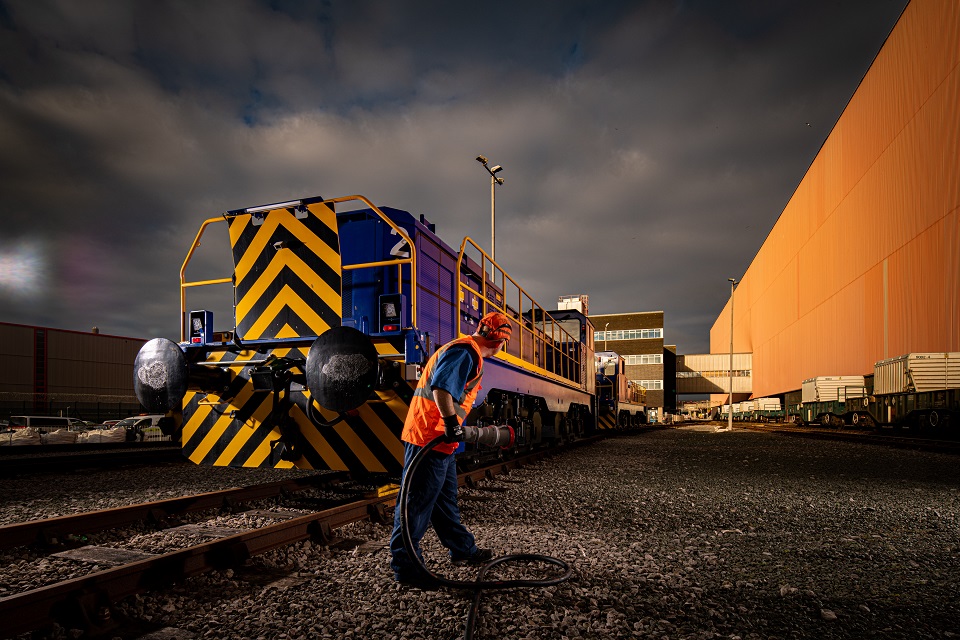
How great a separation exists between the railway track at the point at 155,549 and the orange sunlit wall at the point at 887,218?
23843mm

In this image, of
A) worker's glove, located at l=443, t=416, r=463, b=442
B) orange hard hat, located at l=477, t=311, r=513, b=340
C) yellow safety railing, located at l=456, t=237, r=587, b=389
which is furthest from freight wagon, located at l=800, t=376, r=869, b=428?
worker's glove, located at l=443, t=416, r=463, b=442

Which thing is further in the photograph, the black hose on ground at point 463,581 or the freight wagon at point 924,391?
the freight wagon at point 924,391

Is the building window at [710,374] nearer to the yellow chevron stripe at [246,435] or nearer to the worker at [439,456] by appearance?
the yellow chevron stripe at [246,435]

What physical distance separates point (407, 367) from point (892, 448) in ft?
42.5

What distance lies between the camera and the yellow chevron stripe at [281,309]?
5.65 m

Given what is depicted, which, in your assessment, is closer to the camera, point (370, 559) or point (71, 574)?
point (71, 574)

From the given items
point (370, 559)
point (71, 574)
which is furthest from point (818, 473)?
point (71, 574)

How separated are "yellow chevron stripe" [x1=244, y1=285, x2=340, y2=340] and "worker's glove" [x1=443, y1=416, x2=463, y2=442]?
268cm

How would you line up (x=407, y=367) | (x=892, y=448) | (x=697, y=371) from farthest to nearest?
(x=697, y=371)
(x=892, y=448)
(x=407, y=367)

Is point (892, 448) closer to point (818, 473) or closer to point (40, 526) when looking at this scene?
point (818, 473)

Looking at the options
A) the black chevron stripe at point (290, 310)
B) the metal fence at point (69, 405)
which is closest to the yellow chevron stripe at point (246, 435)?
the black chevron stripe at point (290, 310)

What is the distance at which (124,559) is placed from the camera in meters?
3.60

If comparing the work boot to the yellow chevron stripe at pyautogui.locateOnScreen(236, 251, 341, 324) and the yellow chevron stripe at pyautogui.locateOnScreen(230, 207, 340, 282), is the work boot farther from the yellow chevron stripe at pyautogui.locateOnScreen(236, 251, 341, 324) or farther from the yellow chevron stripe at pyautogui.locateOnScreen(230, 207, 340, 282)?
the yellow chevron stripe at pyautogui.locateOnScreen(230, 207, 340, 282)

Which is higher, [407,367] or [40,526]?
[407,367]
